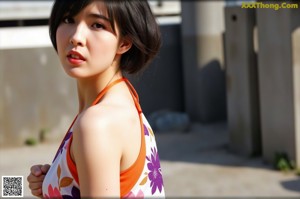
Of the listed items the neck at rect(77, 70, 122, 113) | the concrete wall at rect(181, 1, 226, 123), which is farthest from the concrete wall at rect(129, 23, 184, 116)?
the neck at rect(77, 70, 122, 113)

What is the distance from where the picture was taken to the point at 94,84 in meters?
1.19

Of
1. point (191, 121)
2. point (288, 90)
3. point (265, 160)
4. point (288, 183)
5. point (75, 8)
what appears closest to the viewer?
point (75, 8)

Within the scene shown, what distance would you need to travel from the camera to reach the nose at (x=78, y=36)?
1118 mm

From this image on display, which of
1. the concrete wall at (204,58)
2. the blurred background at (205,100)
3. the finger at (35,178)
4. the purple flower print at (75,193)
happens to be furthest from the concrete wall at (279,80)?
the purple flower print at (75,193)

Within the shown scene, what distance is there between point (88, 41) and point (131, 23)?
0.34 ft

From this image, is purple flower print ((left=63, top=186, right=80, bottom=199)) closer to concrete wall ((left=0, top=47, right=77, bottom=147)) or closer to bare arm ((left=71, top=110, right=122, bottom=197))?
bare arm ((left=71, top=110, right=122, bottom=197))

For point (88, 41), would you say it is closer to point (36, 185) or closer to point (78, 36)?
point (78, 36)

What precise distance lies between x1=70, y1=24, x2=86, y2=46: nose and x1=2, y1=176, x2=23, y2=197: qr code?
1.34 ft

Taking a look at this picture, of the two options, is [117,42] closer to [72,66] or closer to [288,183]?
[72,66]

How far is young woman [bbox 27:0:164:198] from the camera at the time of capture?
1017 mm

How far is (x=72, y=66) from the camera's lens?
1145 millimetres

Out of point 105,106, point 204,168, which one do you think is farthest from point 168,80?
point 105,106

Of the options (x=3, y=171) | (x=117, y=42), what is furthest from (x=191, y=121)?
(x=117, y=42)

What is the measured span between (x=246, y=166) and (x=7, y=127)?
401 centimetres
